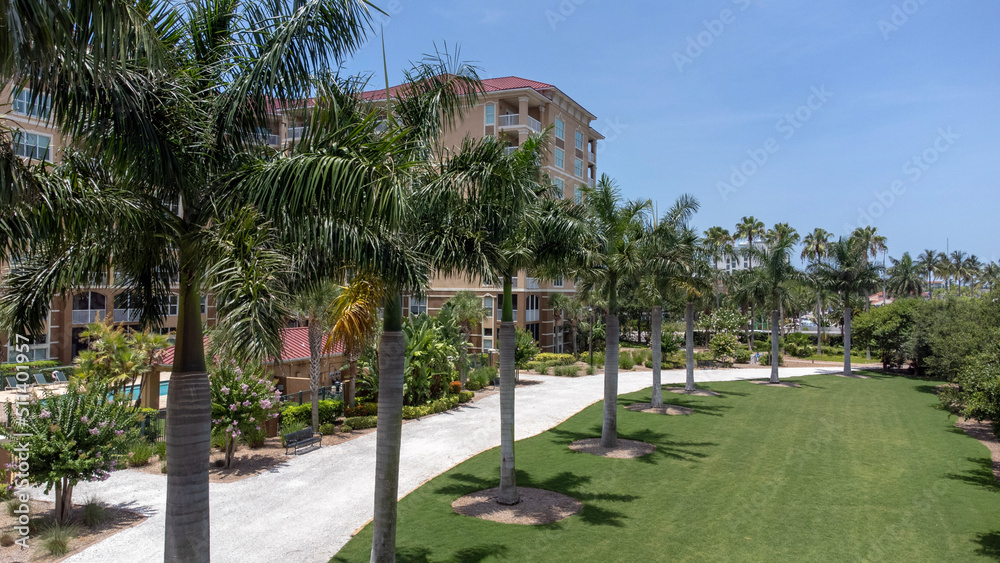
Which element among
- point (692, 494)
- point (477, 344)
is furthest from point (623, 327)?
point (692, 494)

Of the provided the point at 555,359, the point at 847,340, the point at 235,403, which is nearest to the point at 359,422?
the point at 235,403

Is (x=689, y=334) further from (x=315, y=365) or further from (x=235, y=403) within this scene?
(x=235, y=403)

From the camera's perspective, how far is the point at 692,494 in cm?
1462

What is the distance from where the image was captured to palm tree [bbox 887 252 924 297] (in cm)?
A: 7538

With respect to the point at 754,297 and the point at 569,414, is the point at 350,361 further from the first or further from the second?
the point at 754,297

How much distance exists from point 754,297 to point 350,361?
26.4 meters

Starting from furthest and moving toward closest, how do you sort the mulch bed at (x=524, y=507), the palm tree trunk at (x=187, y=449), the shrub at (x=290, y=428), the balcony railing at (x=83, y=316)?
the balcony railing at (x=83, y=316)
the shrub at (x=290, y=428)
the mulch bed at (x=524, y=507)
the palm tree trunk at (x=187, y=449)

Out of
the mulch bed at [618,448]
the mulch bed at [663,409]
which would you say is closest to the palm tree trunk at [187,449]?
the mulch bed at [618,448]

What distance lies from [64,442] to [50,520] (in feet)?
6.58

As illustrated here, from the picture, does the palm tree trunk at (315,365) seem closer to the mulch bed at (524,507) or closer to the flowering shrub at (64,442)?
the flowering shrub at (64,442)

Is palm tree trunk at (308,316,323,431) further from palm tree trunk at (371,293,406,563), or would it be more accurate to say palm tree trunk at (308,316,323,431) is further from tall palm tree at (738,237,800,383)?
tall palm tree at (738,237,800,383)

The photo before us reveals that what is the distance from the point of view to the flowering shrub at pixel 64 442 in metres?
11.3

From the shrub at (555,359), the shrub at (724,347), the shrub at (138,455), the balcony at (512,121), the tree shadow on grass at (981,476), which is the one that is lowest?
the tree shadow on grass at (981,476)

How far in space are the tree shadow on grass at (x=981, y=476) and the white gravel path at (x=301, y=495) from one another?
Result: 1286 cm
